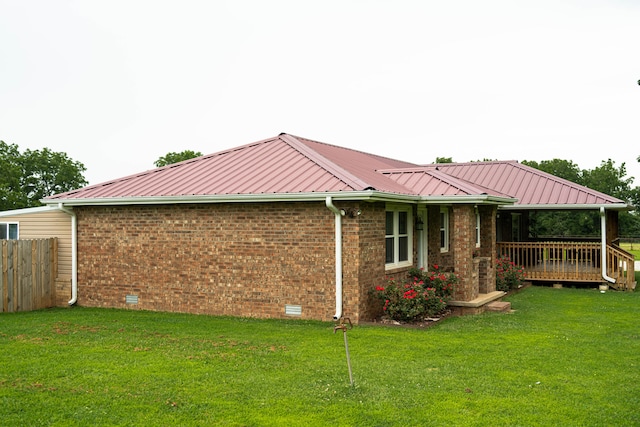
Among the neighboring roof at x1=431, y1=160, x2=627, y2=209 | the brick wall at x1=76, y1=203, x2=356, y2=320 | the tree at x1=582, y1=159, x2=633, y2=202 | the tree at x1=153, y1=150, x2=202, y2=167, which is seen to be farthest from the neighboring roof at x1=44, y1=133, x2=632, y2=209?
the tree at x1=582, y1=159, x2=633, y2=202

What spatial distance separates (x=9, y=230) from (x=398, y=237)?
991 centimetres

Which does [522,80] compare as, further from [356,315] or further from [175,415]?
[175,415]

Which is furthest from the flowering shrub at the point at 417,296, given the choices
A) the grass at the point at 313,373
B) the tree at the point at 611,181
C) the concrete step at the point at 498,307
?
the tree at the point at 611,181

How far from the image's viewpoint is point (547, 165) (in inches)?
2362

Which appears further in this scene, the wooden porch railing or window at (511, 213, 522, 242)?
window at (511, 213, 522, 242)

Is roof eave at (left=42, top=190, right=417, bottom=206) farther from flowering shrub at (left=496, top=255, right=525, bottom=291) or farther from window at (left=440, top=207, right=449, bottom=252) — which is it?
flowering shrub at (left=496, top=255, right=525, bottom=291)

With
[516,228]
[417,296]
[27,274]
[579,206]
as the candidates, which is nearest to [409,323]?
[417,296]

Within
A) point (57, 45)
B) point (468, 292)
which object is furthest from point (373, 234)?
point (57, 45)

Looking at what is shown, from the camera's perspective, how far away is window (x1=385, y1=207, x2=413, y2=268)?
13047 millimetres

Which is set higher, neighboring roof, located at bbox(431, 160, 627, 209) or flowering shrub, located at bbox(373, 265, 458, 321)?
neighboring roof, located at bbox(431, 160, 627, 209)

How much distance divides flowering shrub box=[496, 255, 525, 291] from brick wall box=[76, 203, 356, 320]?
7060mm

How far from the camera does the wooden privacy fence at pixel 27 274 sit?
13281 mm

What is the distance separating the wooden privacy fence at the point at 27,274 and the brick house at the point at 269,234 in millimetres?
721

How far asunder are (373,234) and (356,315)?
1.70m
